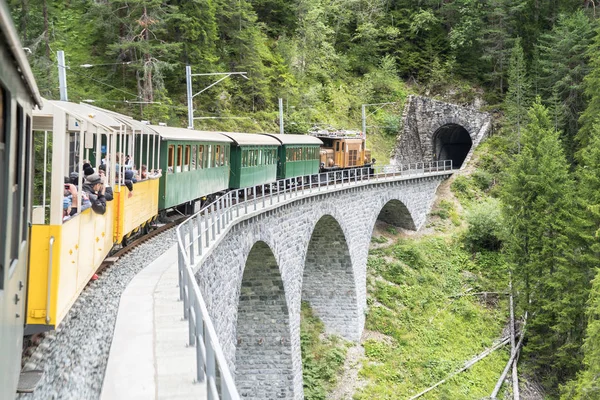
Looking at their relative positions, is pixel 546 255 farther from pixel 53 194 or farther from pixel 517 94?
pixel 53 194

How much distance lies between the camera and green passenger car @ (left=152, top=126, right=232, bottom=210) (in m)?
17.3

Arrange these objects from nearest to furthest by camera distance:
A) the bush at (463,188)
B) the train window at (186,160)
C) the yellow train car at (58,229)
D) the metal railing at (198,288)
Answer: the metal railing at (198,288) < the yellow train car at (58,229) < the train window at (186,160) < the bush at (463,188)

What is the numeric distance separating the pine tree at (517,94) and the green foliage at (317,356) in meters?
23.8

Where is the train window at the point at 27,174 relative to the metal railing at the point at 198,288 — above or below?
above

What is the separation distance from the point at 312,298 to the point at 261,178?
24.0 feet

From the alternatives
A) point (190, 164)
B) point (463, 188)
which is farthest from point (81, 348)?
point (463, 188)

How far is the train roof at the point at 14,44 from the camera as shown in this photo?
346 cm

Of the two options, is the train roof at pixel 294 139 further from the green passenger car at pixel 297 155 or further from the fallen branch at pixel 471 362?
the fallen branch at pixel 471 362

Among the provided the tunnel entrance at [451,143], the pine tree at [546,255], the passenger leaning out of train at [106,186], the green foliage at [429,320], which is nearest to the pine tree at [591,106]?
the pine tree at [546,255]

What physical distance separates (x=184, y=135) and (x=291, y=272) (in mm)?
6624

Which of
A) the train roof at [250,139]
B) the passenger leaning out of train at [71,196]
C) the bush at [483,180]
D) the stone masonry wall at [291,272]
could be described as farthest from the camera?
→ the bush at [483,180]

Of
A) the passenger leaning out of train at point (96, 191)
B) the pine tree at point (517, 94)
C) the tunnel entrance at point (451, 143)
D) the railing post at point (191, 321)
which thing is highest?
the pine tree at point (517, 94)

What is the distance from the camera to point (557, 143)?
104ft

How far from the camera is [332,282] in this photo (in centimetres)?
3061
